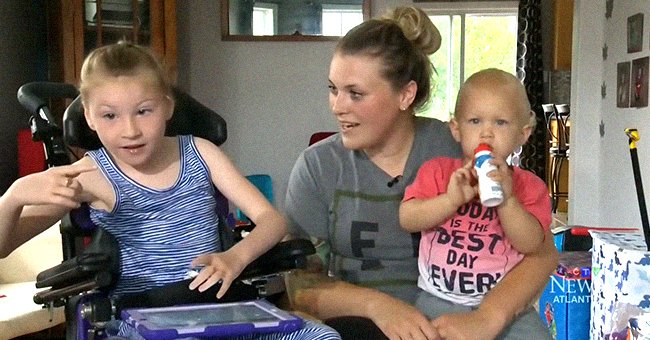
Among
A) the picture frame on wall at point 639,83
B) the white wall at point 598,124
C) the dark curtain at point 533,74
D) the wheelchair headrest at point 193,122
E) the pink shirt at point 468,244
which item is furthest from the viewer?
the dark curtain at point 533,74

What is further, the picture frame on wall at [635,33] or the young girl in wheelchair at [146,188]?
the picture frame on wall at [635,33]

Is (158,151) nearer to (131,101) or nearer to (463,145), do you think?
(131,101)

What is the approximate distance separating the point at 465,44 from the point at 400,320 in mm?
6288

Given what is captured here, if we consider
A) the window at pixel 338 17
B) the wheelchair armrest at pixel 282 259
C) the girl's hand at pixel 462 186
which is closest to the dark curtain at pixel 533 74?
the window at pixel 338 17

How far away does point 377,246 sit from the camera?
1.61 metres

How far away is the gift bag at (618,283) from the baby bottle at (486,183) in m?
1.11

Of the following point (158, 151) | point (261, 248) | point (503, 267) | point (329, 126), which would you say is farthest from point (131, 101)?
point (329, 126)

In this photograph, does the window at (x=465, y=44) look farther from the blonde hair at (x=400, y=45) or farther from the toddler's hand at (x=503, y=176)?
the toddler's hand at (x=503, y=176)

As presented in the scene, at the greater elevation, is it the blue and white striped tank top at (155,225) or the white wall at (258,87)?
the white wall at (258,87)

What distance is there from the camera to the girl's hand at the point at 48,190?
1260mm

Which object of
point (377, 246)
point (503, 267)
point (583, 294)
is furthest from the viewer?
point (583, 294)

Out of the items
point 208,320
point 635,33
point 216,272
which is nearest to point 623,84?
point 635,33

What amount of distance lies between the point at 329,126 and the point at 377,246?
4072 mm

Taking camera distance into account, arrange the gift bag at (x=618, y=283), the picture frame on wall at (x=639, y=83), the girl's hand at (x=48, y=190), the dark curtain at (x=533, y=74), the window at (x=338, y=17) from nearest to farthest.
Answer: the girl's hand at (x=48, y=190) < the gift bag at (x=618, y=283) < the picture frame on wall at (x=639, y=83) < the window at (x=338, y=17) < the dark curtain at (x=533, y=74)
